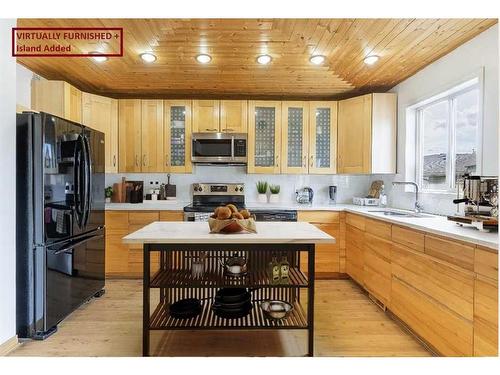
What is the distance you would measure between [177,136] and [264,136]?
1098mm

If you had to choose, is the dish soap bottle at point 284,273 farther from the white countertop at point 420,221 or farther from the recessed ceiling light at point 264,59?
the recessed ceiling light at point 264,59

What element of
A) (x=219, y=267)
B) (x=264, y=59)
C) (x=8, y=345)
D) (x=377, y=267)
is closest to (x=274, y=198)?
(x=377, y=267)

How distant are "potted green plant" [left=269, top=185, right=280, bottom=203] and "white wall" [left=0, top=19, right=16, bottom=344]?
2859 mm

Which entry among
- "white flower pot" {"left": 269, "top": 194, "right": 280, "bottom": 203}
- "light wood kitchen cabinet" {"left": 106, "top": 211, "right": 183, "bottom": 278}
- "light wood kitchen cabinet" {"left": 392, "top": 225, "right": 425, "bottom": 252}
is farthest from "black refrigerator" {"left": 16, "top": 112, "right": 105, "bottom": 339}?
"light wood kitchen cabinet" {"left": 392, "top": 225, "right": 425, "bottom": 252}

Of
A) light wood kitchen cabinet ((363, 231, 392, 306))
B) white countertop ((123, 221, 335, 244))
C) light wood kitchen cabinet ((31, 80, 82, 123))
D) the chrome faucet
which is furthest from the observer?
light wood kitchen cabinet ((31, 80, 82, 123))

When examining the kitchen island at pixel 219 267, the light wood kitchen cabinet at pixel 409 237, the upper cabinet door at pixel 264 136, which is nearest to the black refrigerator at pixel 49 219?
the kitchen island at pixel 219 267

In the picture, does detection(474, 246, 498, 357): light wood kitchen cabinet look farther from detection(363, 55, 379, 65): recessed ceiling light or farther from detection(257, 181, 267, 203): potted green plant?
detection(257, 181, 267, 203): potted green plant

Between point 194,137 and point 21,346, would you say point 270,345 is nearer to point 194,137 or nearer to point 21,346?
point 21,346

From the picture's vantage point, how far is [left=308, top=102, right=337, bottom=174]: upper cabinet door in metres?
4.24

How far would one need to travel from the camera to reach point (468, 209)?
221 centimetres

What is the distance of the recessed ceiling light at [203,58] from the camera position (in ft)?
9.75
